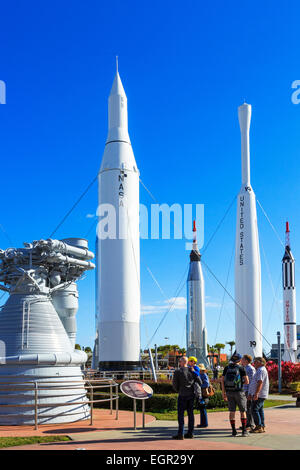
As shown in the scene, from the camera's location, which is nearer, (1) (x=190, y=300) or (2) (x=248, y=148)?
(2) (x=248, y=148)

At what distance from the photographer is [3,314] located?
47.9 ft

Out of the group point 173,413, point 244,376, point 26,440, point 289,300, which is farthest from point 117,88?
point 289,300

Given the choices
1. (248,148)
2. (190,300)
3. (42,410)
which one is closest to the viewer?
(42,410)

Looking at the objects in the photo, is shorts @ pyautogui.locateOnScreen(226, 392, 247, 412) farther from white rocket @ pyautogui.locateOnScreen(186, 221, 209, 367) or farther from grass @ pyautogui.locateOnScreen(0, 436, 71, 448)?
white rocket @ pyautogui.locateOnScreen(186, 221, 209, 367)

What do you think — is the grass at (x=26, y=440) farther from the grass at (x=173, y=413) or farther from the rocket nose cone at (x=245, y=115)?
the rocket nose cone at (x=245, y=115)

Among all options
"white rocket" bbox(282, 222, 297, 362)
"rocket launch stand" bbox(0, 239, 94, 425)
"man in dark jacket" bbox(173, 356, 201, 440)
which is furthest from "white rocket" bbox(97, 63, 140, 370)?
"white rocket" bbox(282, 222, 297, 362)

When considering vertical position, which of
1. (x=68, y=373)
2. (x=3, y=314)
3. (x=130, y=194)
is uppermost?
(x=130, y=194)

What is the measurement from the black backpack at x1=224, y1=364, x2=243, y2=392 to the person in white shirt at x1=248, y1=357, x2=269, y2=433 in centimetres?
46

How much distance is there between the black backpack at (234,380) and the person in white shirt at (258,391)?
0.46 m

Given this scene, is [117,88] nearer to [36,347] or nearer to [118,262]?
[118,262]

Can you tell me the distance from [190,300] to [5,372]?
20.1m

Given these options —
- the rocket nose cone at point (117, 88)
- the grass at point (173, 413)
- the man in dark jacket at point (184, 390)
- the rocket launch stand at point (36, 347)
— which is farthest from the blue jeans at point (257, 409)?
the rocket nose cone at point (117, 88)
